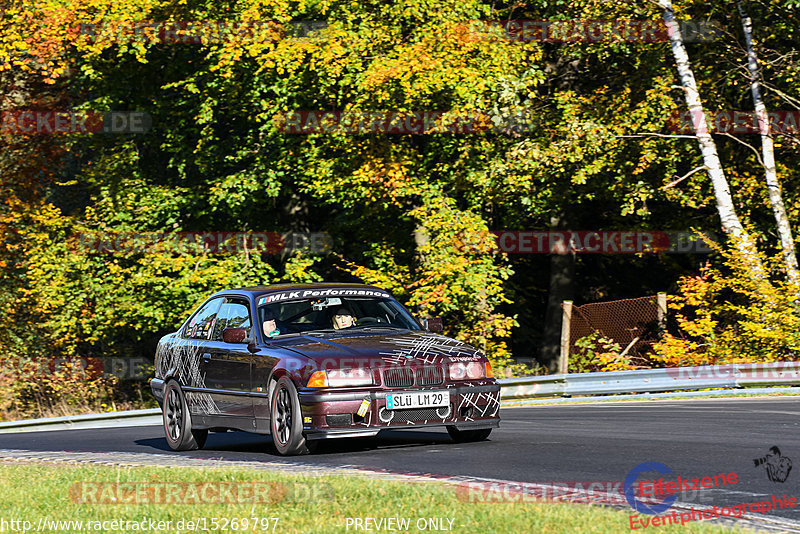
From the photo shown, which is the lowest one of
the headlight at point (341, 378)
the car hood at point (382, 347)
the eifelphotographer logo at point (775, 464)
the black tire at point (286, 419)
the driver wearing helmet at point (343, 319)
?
the eifelphotographer logo at point (775, 464)

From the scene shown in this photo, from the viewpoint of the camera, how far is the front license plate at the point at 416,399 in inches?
436

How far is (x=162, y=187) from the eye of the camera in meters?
33.9

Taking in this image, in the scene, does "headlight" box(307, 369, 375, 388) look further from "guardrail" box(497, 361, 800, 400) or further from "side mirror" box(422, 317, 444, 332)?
"guardrail" box(497, 361, 800, 400)

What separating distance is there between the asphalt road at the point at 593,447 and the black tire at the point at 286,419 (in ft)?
0.66

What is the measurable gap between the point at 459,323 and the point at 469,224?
2.52 meters

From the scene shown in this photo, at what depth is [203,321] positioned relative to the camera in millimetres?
13602

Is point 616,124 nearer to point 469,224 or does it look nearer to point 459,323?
point 469,224

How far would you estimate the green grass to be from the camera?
698 cm

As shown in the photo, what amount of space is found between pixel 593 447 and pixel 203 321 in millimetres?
4743

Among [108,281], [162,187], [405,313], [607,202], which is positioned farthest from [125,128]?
[405,313]
